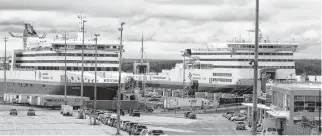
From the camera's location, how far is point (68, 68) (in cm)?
9631

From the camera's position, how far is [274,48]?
115m

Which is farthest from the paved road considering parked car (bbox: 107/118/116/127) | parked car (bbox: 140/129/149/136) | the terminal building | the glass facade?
the glass facade

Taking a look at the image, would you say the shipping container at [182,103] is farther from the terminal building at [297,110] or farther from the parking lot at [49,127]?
the terminal building at [297,110]

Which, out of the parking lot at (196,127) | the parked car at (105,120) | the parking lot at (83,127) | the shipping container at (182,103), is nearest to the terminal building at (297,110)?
the parking lot at (196,127)

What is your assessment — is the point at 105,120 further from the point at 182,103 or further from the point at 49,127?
the point at 182,103

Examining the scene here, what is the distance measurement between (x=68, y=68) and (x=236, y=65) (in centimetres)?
3614

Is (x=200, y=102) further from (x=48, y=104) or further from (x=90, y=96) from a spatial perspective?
(x=48, y=104)

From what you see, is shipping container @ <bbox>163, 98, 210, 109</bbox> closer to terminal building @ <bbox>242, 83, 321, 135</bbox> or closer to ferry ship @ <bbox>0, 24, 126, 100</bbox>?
ferry ship @ <bbox>0, 24, 126, 100</bbox>

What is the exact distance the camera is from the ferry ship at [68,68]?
91375 millimetres

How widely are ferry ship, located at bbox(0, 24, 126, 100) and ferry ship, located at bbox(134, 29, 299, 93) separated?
27589mm

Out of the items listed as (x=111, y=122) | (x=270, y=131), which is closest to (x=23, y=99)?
(x=111, y=122)

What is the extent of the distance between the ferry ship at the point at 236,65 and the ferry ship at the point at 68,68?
90.5 feet

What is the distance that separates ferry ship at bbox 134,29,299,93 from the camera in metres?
114

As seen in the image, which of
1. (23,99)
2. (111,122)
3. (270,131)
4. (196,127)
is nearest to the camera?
(270,131)
